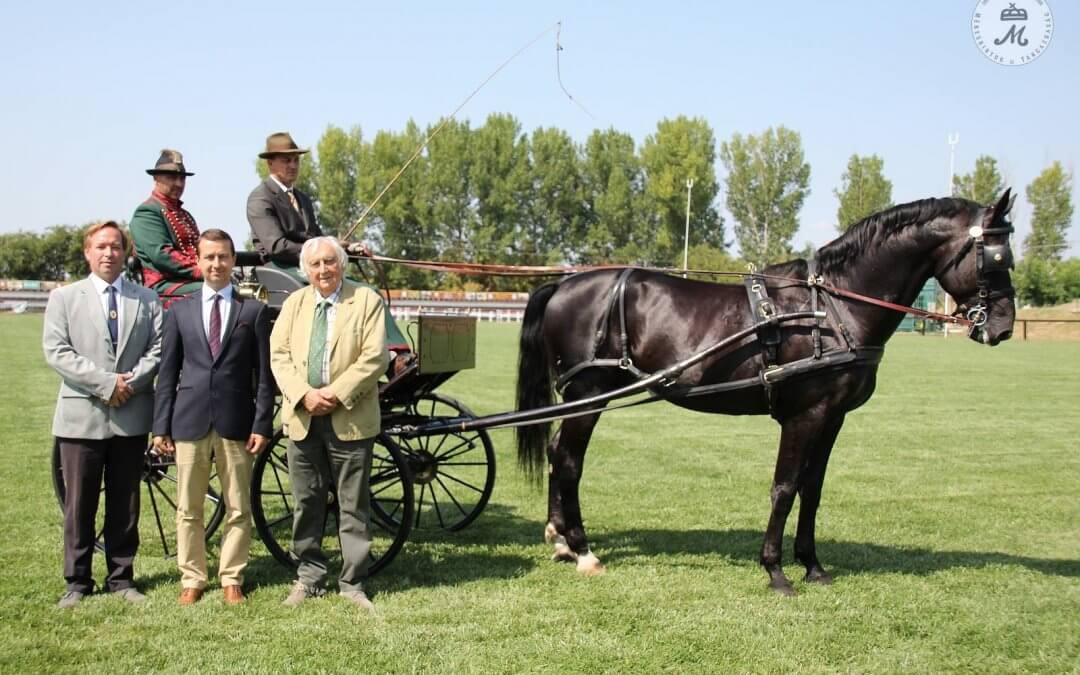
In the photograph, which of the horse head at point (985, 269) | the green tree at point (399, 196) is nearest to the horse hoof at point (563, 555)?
the horse head at point (985, 269)

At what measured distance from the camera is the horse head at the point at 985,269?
497cm

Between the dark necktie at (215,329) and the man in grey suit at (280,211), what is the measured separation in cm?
89

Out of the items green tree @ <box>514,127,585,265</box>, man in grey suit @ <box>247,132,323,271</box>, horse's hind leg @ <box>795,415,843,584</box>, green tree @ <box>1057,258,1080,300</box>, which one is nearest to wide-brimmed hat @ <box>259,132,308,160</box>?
man in grey suit @ <box>247,132,323,271</box>

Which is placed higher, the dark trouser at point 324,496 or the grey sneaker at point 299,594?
the dark trouser at point 324,496

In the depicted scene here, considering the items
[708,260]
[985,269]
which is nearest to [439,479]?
[985,269]

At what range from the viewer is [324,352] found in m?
4.78

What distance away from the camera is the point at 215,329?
4.80m

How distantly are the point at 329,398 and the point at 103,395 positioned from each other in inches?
46.8

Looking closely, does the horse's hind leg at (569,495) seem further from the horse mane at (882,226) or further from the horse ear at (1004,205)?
the horse ear at (1004,205)

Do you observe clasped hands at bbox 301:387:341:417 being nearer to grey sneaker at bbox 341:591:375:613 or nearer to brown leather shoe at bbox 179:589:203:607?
grey sneaker at bbox 341:591:375:613

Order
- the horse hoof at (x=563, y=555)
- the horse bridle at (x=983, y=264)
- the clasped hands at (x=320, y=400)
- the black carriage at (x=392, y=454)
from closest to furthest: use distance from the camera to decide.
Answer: the clasped hands at (x=320, y=400)
the horse bridle at (x=983, y=264)
the black carriage at (x=392, y=454)
the horse hoof at (x=563, y=555)

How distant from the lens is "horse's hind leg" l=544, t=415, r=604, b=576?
5769mm

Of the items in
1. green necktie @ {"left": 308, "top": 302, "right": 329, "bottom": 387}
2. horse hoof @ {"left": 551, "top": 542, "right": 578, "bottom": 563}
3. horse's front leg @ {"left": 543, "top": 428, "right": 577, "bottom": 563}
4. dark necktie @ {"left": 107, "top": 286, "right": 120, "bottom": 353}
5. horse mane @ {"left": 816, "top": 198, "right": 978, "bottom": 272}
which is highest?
horse mane @ {"left": 816, "top": 198, "right": 978, "bottom": 272}

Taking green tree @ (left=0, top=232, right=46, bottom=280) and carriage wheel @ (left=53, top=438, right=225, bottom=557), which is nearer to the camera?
carriage wheel @ (left=53, top=438, right=225, bottom=557)
